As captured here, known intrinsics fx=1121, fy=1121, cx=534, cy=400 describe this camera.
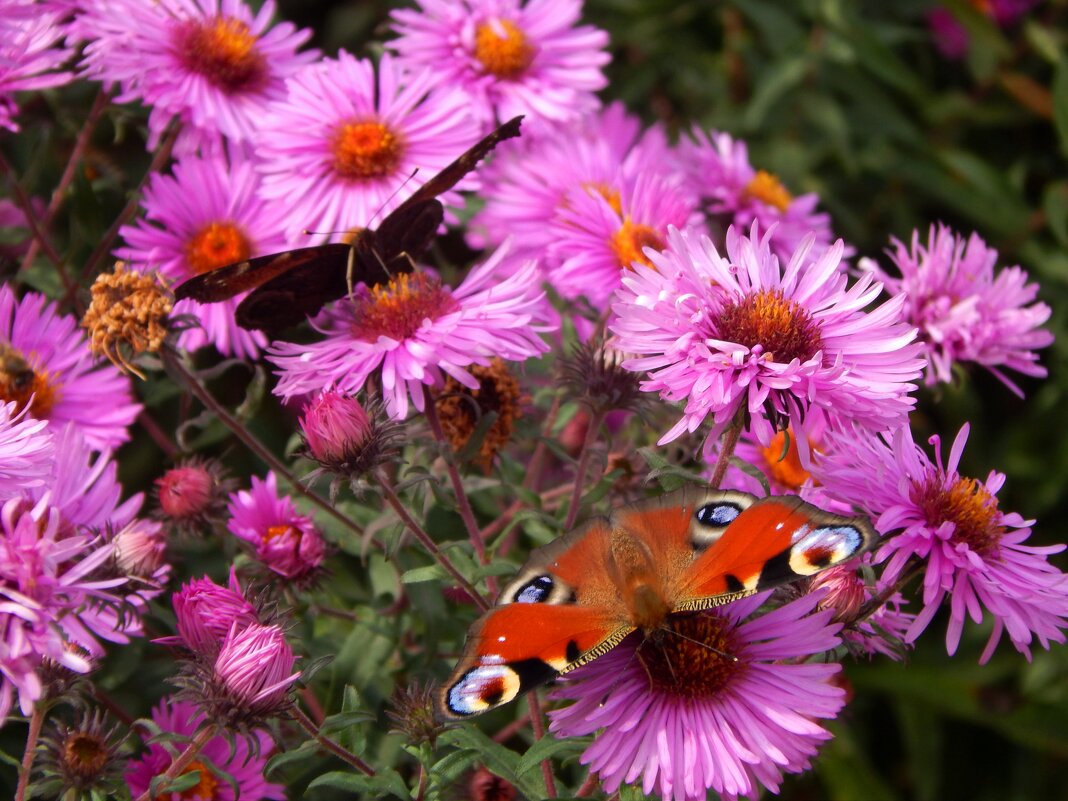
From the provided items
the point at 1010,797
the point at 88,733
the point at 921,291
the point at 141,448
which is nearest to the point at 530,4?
the point at 921,291

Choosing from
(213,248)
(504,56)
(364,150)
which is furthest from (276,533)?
(504,56)

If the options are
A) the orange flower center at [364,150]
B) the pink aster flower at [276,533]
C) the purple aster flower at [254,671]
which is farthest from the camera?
the orange flower center at [364,150]

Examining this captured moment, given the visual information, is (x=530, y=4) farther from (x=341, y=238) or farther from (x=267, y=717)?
(x=267, y=717)

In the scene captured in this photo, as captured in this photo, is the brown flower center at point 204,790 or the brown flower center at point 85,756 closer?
the brown flower center at point 85,756

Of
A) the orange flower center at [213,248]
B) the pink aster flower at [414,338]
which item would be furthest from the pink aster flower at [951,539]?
the orange flower center at [213,248]

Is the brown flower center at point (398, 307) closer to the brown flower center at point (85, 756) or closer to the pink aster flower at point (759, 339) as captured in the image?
the pink aster flower at point (759, 339)

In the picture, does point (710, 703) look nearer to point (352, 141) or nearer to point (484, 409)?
point (484, 409)
